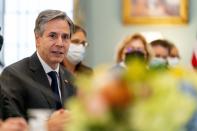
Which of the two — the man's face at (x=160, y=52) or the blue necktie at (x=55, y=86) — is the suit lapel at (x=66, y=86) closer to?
the blue necktie at (x=55, y=86)

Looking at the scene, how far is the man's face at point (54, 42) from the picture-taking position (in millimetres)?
3611

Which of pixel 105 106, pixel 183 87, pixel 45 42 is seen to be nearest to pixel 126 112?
pixel 105 106

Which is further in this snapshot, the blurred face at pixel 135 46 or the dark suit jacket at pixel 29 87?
the blurred face at pixel 135 46

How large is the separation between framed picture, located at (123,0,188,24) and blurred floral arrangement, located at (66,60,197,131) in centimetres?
616

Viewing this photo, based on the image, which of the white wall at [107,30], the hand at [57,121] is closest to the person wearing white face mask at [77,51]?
the white wall at [107,30]

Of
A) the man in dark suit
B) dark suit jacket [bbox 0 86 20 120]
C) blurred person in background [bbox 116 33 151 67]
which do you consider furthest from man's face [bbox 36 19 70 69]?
blurred person in background [bbox 116 33 151 67]

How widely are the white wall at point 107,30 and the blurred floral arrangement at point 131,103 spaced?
6.10 m

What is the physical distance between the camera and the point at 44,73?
11.2 feet

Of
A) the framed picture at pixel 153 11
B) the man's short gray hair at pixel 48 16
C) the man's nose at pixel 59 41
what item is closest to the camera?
the man's short gray hair at pixel 48 16

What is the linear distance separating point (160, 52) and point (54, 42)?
210 centimetres

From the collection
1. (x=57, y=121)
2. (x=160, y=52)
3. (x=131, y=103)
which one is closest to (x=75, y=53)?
(x=160, y=52)

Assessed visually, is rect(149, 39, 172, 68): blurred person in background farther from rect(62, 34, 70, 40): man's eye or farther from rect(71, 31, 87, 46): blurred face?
rect(62, 34, 70, 40): man's eye

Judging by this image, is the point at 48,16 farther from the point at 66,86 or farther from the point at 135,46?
the point at 135,46

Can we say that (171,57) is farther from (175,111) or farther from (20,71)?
(175,111)
